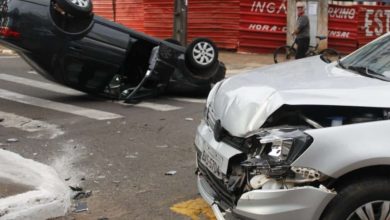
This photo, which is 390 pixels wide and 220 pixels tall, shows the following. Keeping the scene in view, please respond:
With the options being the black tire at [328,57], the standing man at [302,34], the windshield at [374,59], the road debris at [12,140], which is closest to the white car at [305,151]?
the windshield at [374,59]

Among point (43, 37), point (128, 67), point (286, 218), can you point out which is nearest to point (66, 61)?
point (43, 37)

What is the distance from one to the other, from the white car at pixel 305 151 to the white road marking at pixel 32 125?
171 inches

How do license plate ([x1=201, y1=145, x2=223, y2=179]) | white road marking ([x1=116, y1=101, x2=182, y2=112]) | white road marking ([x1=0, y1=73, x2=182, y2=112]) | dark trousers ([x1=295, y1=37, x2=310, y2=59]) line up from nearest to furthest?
license plate ([x1=201, y1=145, x2=223, y2=179]) < white road marking ([x1=116, y1=101, x2=182, y2=112]) < white road marking ([x1=0, y1=73, x2=182, y2=112]) < dark trousers ([x1=295, y1=37, x2=310, y2=59])

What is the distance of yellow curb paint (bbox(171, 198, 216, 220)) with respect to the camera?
4.86m

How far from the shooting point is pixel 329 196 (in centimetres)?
338

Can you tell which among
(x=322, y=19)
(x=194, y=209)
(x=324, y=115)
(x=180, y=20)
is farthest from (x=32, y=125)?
(x=322, y=19)

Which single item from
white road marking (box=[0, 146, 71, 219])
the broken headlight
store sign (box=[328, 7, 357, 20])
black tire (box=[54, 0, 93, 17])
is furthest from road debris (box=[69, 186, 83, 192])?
store sign (box=[328, 7, 357, 20])

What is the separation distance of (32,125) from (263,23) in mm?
12429

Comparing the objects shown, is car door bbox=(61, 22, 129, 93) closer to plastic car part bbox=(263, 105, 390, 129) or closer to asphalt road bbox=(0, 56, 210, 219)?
asphalt road bbox=(0, 56, 210, 219)

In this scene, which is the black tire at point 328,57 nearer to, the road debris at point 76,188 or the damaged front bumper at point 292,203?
the damaged front bumper at point 292,203

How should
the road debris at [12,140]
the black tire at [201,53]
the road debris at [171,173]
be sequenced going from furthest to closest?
the black tire at [201,53] < the road debris at [12,140] < the road debris at [171,173]

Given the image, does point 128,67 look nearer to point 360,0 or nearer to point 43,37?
point 43,37

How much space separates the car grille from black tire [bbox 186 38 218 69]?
6.08 m

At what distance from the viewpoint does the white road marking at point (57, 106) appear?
900 centimetres
